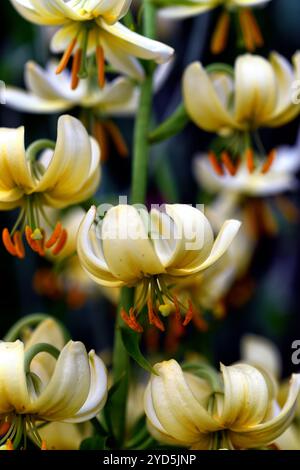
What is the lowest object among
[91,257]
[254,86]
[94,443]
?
[94,443]

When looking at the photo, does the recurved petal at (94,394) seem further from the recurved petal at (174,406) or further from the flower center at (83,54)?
the flower center at (83,54)

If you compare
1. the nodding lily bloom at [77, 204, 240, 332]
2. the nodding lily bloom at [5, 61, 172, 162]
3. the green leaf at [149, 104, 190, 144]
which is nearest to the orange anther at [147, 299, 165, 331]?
the nodding lily bloom at [77, 204, 240, 332]

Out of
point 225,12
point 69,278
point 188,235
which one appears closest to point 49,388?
point 188,235

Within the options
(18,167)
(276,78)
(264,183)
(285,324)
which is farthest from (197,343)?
(18,167)

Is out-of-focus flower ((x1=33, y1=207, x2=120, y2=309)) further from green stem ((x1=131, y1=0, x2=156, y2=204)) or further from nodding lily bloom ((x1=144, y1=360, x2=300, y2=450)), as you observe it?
nodding lily bloom ((x1=144, y1=360, x2=300, y2=450))

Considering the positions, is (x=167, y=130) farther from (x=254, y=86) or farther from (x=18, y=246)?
(x=18, y=246)

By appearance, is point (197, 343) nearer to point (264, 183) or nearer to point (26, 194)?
point (264, 183)
